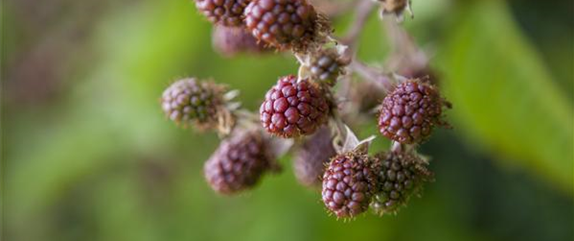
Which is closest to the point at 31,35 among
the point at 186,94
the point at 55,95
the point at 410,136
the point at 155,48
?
the point at 55,95

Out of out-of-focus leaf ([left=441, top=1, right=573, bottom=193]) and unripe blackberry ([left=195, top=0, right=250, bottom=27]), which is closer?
unripe blackberry ([left=195, top=0, right=250, bottom=27])

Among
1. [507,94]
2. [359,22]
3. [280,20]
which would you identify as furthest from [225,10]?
[507,94]

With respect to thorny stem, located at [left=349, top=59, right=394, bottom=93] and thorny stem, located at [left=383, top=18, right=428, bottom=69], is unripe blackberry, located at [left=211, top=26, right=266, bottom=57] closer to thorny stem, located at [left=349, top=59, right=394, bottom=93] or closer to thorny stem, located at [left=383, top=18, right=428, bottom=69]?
thorny stem, located at [left=349, top=59, right=394, bottom=93]

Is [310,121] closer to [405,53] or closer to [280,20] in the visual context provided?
[280,20]

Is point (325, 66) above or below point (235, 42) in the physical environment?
below

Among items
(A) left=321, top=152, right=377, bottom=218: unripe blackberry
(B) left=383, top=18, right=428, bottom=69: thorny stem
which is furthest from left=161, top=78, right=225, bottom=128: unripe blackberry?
(B) left=383, top=18, right=428, bottom=69: thorny stem

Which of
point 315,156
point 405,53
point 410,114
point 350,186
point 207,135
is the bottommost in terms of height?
point 350,186

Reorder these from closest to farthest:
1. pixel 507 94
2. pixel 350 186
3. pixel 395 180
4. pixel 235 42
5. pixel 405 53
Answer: pixel 350 186 < pixel 395 180 < pixel 235 42 < pixel 405 53 < pixel 507 94
